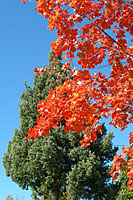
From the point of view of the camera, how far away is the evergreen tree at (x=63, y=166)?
12.8 meters

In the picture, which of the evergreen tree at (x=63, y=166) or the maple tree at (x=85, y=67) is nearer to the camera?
the maple tree at (x=85, y=67)

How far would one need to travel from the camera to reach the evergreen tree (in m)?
12.8

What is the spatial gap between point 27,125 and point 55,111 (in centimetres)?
939

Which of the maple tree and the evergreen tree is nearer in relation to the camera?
the maple tree

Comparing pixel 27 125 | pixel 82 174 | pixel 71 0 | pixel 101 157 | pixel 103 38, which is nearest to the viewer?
pixel 71 0

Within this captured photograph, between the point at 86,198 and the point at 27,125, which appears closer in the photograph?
the point at 86,198

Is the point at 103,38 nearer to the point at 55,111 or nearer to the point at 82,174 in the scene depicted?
the point at 55,111

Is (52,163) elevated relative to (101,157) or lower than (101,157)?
lower

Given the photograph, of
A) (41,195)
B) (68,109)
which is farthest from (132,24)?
(41,195)

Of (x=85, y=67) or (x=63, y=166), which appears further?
(x=63, y=166)

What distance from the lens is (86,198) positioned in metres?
13.4

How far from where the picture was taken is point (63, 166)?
13430mm

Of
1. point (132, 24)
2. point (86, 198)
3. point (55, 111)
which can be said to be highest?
point (132, 24)

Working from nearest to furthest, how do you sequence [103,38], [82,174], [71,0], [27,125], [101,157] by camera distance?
1. [71,0]
2. [103,38]
3. [82,174]
4. [101,157]
5. [27,125]
